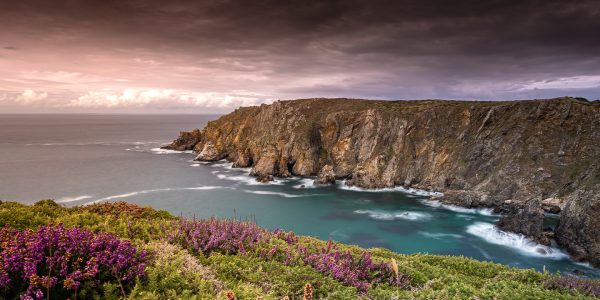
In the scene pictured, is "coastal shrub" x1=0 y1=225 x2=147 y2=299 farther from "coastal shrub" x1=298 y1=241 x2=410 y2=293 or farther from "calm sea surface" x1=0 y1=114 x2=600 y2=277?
"calm sea surface" x1=0 y1=114 x2=600 y2=277

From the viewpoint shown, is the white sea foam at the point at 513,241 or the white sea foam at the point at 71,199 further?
the white sea foam at the point at 71,199

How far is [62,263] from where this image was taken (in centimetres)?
546

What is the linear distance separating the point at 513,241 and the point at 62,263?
58.7 m

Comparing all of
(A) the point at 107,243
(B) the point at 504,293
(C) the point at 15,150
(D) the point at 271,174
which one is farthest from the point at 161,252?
(C) the point at 15,150

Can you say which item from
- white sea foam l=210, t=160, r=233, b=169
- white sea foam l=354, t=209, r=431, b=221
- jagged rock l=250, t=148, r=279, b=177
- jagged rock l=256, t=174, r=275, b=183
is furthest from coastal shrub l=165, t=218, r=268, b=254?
white sea foam l=210, t=160, r=233, b=169

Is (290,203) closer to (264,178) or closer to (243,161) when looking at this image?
(264,178)

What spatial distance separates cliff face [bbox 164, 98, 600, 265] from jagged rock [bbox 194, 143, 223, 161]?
0.35 m

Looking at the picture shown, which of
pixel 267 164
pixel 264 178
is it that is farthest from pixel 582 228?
pixel 267 164

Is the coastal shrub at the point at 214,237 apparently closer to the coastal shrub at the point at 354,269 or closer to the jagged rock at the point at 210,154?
the coastal shrub at the point at 354,269

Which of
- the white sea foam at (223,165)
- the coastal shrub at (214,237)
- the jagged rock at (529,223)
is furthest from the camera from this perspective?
the white sea foam at (223,165)

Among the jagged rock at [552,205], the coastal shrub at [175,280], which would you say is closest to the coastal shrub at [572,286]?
the coastal shrub at [175,280]

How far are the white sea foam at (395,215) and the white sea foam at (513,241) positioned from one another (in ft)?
28.1

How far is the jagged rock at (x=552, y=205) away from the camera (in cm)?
6262

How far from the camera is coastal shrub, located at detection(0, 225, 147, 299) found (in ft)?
17.0
